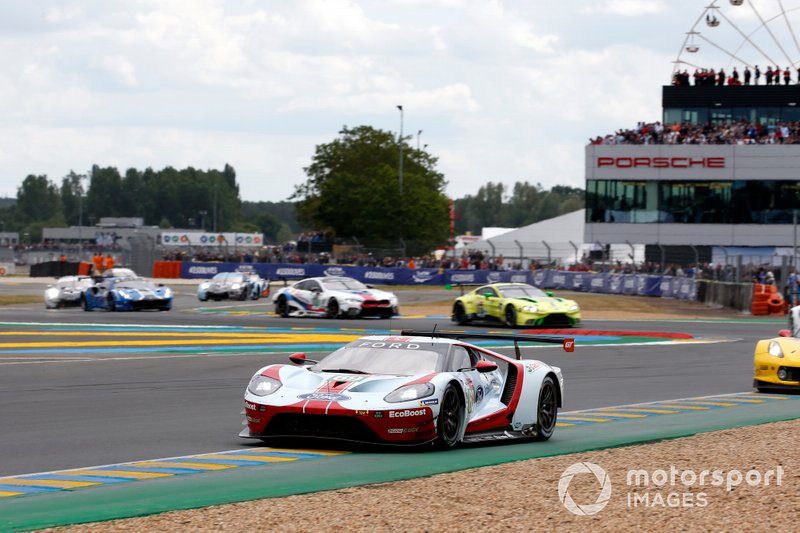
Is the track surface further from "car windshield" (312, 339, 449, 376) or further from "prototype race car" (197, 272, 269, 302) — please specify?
"prototype race car" (197, 272, 269, 302)

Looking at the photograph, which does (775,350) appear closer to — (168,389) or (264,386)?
(168,389)

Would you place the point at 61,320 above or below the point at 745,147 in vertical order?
below

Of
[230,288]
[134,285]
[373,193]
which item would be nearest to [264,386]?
[134,285]

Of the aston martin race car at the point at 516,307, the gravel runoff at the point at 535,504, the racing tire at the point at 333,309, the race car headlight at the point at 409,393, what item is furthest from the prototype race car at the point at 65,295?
the gravel runoff at the point at 535,504

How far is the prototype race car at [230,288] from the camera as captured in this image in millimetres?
44500

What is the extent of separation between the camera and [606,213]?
69438 mm

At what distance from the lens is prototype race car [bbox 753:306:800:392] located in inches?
663

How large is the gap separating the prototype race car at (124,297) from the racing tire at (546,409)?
25.8 metres

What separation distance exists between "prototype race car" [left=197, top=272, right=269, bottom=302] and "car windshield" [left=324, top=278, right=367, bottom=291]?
1047 centimetres

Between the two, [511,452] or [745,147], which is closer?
[511,452]

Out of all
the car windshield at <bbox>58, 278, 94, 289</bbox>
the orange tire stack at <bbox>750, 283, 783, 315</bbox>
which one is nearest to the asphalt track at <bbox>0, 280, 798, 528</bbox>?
the car windshield at <bbox>58, 278, 94, 289</bbox>

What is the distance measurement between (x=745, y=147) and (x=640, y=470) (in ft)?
197

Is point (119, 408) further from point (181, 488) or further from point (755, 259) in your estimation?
point (755, 259)

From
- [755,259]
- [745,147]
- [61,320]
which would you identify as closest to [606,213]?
[745,147]
